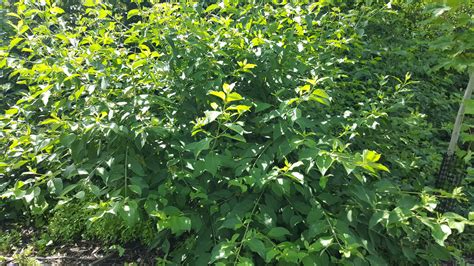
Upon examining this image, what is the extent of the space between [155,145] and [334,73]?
49.2 inches

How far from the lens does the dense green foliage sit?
1996 millimetres

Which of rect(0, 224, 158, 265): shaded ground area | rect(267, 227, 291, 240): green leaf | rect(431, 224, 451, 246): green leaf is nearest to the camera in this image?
rect(431, 224, 451, 246): green leaf

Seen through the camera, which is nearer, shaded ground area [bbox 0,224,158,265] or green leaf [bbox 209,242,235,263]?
green leaf [bbox 209,242,235,263]

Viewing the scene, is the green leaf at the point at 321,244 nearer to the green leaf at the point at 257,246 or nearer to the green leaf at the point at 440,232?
the green leaf at the point at 257,246

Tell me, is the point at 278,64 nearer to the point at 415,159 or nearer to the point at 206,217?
the point at 206,217

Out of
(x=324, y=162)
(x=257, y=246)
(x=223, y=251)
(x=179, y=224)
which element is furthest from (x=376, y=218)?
(x=179, y=224)

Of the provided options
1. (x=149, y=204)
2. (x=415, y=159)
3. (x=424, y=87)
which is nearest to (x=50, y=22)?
(x=149, y=204)

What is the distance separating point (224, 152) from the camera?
2.24m

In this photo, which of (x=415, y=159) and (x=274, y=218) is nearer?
(x=274, y=218)

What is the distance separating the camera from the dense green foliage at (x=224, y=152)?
6.55 ft

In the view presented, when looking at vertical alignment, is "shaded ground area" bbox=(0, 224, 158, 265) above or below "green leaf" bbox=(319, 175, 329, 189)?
below

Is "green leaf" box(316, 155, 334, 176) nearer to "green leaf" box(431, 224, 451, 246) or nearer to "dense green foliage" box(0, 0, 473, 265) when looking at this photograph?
"dense green foliage" box(0, 0, 473, 265)

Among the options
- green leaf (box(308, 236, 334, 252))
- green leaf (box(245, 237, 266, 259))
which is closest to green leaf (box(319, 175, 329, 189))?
green leaf (box(308, 236, 334, 252))

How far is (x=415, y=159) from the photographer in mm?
2898
